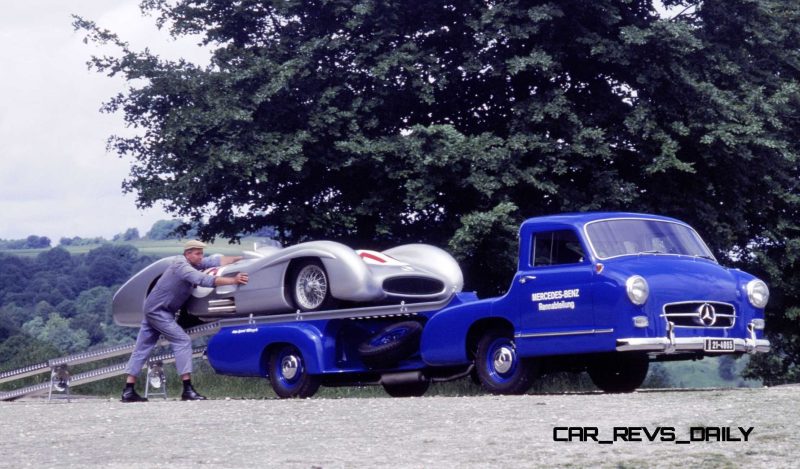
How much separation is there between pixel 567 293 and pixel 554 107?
1215 centimetres

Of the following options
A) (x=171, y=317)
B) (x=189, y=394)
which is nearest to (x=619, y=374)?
(x=189, y=394)

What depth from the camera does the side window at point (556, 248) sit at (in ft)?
45.4

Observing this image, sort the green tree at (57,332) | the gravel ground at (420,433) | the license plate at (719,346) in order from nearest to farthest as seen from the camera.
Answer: the gravel ground at (420,433)
the license plate at (719,346)
the green tree at (57,332)

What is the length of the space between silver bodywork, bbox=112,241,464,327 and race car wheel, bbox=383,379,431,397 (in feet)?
3.50

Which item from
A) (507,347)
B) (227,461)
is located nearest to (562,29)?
(507,347)

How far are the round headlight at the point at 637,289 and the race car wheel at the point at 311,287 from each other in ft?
13.9

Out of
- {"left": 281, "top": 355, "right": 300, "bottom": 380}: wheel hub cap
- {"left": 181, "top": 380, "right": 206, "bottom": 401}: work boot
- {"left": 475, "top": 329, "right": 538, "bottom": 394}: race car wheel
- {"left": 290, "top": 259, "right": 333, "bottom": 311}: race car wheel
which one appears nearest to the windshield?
{"left": 475, "top": 329, "right": 538, "bottom": 394}: race car wheel

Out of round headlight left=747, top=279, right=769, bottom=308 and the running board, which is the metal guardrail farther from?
round headlight left=747, top=279, right=769, bottom=308

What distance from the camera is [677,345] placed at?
42.6 feet

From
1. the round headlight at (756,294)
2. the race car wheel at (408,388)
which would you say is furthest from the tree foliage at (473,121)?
the round headlight at (756,294)

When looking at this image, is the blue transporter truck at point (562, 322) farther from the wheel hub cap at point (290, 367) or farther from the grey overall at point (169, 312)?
the grey overall at point (169, 312)

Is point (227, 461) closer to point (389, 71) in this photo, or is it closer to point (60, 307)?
point (389, 71)

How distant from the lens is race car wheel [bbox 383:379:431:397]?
1577 cm

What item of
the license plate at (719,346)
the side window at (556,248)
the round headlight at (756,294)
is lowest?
the license plate at (719,346)
